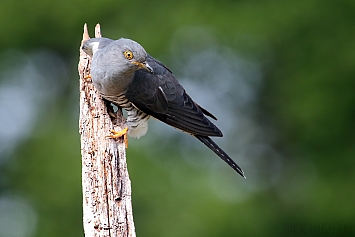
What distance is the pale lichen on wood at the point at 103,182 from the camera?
363 cm

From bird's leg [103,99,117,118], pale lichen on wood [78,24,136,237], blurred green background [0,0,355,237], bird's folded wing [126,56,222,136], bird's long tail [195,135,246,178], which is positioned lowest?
pale lichen on wood [78,24,136,237]

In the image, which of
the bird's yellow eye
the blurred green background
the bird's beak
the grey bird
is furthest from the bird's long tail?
the blurred green background

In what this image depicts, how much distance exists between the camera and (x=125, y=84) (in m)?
4.48

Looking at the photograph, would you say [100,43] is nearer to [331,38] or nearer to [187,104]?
[187,104]

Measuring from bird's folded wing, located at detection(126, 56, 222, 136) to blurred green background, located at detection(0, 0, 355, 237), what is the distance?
3.70 metres

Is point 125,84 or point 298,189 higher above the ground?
point 298,189

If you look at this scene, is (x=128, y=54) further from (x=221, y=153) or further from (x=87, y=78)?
(x=221, y=153)

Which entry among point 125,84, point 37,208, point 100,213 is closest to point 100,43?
point 125,84

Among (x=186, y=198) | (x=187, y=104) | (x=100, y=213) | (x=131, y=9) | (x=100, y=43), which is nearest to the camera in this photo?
(x=100, y=213)

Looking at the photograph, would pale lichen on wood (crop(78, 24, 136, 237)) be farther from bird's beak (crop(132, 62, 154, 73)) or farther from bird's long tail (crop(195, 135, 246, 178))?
bird's long tail (crop(195, 135, 246, 178))

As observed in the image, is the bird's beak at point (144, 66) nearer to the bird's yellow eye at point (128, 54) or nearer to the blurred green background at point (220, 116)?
the bird's yellow eye at point (128, 54)

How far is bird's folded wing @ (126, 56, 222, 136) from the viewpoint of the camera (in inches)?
180

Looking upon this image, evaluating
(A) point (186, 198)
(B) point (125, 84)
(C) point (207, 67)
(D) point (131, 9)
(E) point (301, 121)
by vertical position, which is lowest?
(B) point (125, 84)

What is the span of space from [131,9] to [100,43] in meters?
5.88
